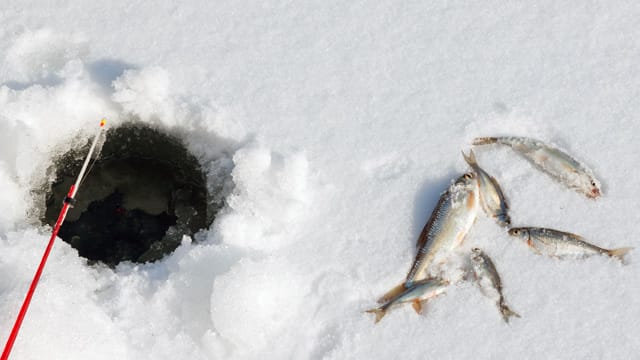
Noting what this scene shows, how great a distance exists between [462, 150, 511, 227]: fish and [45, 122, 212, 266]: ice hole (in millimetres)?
1758

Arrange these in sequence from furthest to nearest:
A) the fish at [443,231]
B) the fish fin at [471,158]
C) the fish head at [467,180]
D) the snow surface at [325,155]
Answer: the fish fin at [471,158] → the fish head at [467,180] → the fish at [443,231] → the snow surface at [325,155]

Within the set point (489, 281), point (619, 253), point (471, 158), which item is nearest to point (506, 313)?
point (489, 281)

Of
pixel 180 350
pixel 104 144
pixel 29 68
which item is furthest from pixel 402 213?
pixel 29 68

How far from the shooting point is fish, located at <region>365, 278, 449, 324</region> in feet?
11.8

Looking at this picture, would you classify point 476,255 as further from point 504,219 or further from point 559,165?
point 559,165

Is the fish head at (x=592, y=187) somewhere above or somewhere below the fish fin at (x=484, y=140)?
below

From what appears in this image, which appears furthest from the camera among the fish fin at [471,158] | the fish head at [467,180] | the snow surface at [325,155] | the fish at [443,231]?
the fish fin at [471,158]

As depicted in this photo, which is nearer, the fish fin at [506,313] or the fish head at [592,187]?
the fish fin at [506,313]

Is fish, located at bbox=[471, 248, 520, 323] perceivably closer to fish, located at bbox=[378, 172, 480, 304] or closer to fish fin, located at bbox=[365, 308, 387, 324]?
fish, located at bbox=[378, 172, 480, 304]

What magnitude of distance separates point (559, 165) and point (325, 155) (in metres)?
1.51

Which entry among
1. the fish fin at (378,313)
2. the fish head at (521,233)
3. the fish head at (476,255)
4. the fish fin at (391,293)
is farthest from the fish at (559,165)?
the fish fin at (378,313)

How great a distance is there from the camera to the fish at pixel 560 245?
12.2ft

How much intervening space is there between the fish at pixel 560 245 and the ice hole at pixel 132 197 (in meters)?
2.03

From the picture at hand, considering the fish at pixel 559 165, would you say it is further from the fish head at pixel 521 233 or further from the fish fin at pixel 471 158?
the fish head at pixel 521 233
